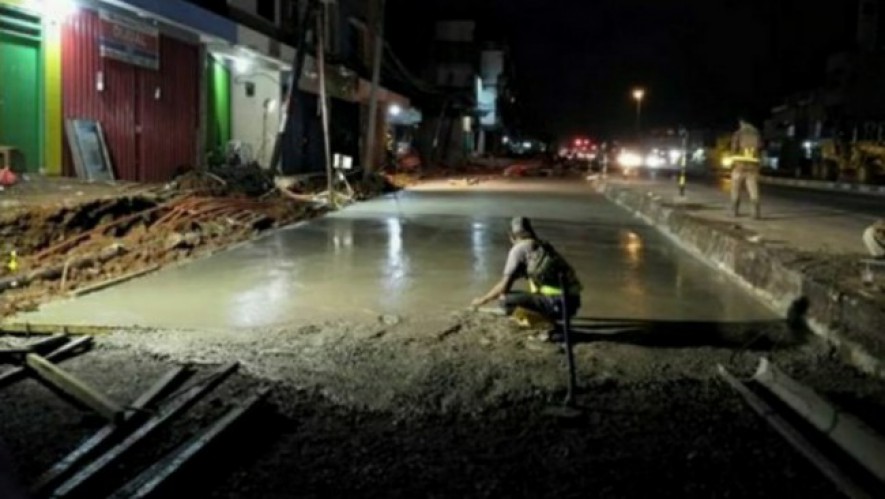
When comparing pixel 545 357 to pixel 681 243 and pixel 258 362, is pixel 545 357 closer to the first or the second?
pixel 258 362

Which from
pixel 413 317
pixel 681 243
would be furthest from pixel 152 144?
pixel 413 317

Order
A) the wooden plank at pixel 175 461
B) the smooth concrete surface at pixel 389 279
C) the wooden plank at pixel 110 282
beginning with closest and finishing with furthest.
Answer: the wooden plank at pixel 175 461
the smooth concrete surface at pixel 389 279
the wooden plank at pixel 110 282

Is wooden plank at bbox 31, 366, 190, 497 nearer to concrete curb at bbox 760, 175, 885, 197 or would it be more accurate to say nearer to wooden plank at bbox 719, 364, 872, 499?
wooden plank at bbox 719, 364, 872, 499

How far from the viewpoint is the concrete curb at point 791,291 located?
8.61 m

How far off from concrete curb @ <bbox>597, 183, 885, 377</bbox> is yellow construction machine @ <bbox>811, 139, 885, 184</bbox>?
2738 centimetres

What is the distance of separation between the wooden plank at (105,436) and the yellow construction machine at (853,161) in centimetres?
3997

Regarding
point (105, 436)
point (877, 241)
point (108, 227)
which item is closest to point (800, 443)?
point (105, 436)

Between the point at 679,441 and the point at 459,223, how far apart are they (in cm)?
1424

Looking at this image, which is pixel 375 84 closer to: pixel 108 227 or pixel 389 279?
pixel 108 227

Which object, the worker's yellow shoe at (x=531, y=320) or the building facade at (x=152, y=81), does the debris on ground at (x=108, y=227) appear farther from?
the worker's yellow shoe at (x=531, y=320)

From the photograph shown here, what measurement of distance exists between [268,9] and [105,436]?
89.5 ft

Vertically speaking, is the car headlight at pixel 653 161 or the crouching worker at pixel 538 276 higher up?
the car headlight at pixel 653 161

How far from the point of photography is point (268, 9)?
3166cm

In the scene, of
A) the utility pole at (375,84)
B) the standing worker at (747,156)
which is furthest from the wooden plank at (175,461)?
the utility pole at (375,84)
